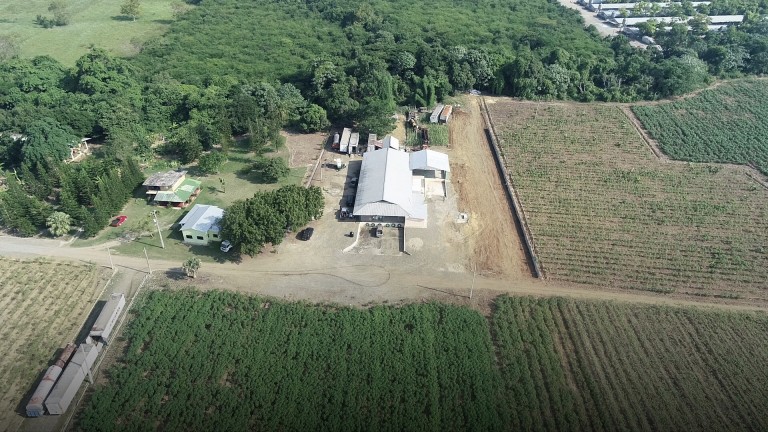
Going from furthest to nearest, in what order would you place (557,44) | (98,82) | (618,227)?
(557,44)
(98,82)
(618,227)

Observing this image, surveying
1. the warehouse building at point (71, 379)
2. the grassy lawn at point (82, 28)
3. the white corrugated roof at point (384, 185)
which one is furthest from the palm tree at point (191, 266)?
the grassy lawn at point (82, 28)

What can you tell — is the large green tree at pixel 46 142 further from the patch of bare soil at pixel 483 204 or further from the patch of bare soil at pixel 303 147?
the patch of bare soil at pixel 483 204

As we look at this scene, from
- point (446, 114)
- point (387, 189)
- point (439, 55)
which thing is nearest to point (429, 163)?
point (387, 189)

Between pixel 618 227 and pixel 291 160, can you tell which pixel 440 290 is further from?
pixel 291 160

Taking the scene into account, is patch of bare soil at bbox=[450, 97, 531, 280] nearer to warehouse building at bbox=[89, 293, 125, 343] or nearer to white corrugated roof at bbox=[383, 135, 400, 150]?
white corrugated roof at bbox=[383, 135, 400, 150]

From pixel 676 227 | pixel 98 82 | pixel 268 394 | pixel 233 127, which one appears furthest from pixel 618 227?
pixel 98 82

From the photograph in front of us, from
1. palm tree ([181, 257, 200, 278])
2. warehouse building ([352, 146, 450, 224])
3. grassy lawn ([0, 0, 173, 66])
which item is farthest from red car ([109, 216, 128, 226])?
grassy lawn ([0, 0, 173, 66])

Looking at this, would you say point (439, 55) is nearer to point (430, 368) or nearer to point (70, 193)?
point (70, 193)
